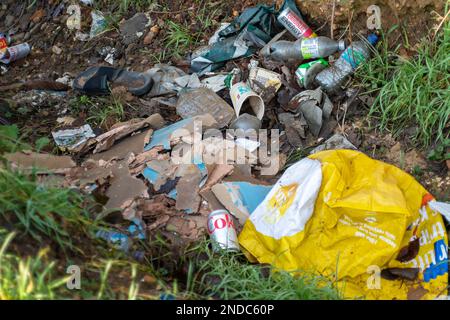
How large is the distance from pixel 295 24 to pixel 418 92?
104cm

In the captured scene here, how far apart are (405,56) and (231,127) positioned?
1.22 meters

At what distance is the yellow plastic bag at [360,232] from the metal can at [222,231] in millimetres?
148

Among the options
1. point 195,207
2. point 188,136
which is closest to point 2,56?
point 188,136

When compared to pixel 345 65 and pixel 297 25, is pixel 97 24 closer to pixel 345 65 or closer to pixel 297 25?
pixel 297 25

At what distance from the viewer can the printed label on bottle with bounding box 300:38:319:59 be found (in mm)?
3836

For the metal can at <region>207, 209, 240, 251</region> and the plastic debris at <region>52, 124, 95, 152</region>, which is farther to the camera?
the plastic debris at <region>52, 124, 95, 152</region>

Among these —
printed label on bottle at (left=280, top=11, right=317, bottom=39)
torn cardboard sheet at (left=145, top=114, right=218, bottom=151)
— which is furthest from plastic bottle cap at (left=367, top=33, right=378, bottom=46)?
torn cardboard sheet at (left=145, top=114, right=218, bottom=151)

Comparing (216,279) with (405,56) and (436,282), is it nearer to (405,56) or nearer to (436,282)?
(436,282)

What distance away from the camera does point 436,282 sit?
2.67 meters

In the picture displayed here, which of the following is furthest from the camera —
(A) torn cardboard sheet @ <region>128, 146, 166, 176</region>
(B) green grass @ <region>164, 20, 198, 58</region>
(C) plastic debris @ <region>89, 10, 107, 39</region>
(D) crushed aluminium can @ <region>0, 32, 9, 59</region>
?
(C) plastic debris @ <region>89, 10, 107, 39</region>

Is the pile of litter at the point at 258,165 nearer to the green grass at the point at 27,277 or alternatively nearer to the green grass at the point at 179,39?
the green grass at the point at 179,39

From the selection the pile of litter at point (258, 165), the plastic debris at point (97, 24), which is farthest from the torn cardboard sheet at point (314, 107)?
the plastic debris at point (97, 24)

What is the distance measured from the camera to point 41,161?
10.3 ft

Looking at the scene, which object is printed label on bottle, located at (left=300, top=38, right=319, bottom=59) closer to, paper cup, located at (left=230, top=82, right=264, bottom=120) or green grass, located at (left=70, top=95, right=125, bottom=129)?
paper cup, located at (left=230, top=82, right=264, bottom=120)
